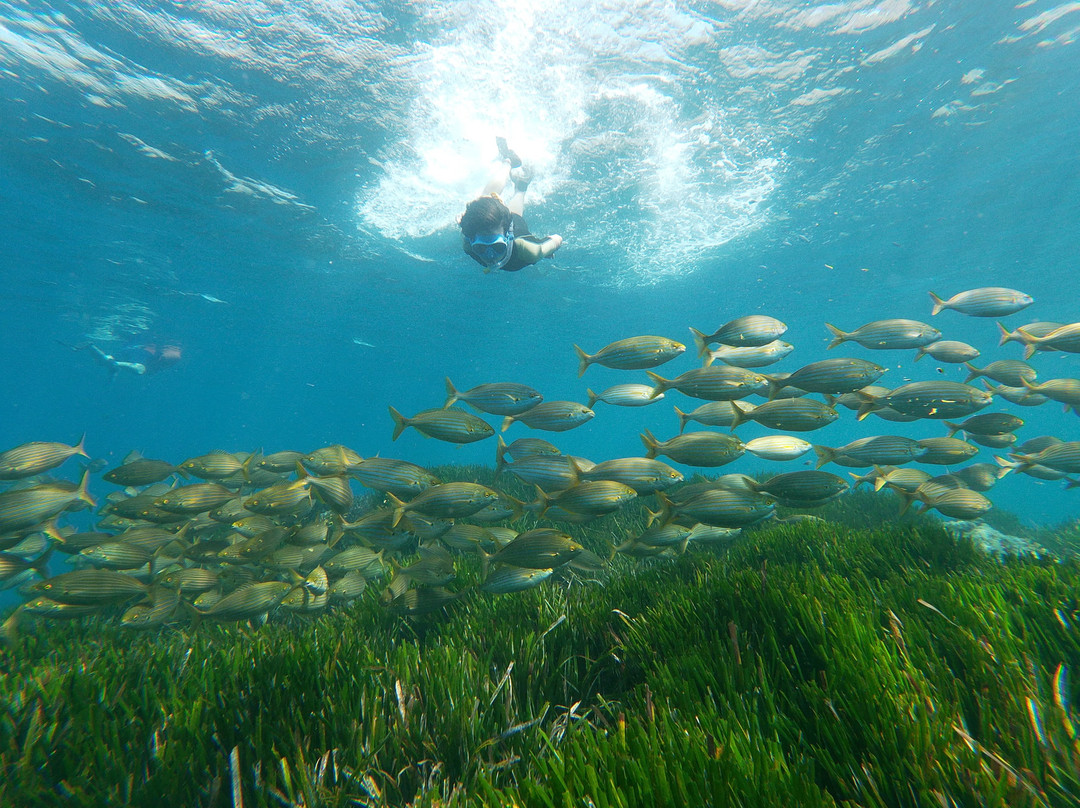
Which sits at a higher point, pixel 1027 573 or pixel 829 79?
pixel 829 79

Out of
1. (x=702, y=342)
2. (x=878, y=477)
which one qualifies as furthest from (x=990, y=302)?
(x=702, y=342)

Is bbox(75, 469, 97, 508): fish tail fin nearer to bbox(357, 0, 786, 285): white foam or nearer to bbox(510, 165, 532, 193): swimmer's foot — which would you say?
bbox(357, 0, 786, 285): white foam

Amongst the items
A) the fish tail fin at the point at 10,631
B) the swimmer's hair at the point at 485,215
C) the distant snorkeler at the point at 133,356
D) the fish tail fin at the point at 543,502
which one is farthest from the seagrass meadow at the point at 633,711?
the distant snorkeler at the point at 133,356

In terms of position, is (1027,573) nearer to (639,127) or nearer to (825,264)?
(639,127)

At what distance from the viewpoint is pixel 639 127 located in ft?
52.2

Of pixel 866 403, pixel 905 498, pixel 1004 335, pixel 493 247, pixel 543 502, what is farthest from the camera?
pixel 493 247

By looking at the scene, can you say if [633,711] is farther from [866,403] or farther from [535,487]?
[866,403]

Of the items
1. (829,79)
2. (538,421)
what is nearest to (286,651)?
(538,421)

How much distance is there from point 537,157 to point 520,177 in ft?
3.30

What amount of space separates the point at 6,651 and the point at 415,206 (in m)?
19.5

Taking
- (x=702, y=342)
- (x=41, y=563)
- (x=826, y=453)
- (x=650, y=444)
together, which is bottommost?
(x=826, y=453)

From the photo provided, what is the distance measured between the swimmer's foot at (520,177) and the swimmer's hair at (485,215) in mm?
10369

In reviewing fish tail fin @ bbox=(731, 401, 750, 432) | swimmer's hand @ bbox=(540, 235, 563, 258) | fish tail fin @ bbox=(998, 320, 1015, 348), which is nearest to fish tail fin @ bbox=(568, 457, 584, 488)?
fish tail fin @ bbox=(731, 401, 750, 432)

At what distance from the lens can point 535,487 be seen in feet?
16.0
